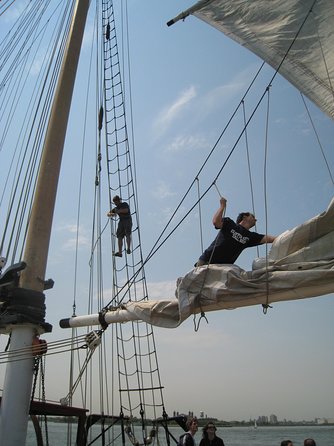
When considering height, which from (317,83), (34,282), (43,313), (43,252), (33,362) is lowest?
(33,362)

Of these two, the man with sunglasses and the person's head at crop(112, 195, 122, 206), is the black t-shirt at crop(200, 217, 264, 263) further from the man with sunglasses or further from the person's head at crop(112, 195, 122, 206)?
the person's head at crop(112, 195, 122, 206)

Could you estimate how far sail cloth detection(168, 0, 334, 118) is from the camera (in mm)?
7539

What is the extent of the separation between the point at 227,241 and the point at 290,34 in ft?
14.8

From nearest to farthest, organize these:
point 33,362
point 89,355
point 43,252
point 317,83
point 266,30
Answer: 1. point 33,362
2. point 43,252
3. point 89,355
4. point 317,83
5. point 266,30

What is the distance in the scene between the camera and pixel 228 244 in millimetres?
5602

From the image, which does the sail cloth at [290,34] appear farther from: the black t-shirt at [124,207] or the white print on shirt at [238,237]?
the black t-shirt at [124,207]

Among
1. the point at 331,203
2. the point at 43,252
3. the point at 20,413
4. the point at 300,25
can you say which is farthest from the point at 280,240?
the point at 300,25

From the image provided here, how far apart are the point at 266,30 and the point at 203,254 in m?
4.81

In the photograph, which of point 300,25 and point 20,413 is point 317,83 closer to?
point 300,25

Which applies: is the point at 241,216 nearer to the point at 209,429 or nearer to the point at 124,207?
the point at 209,429

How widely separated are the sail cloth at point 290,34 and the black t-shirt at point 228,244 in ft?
10.1

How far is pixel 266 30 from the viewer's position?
807 centimetres

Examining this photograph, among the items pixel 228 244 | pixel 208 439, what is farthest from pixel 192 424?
pixel 228 244

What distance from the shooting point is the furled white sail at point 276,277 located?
492cm
